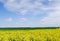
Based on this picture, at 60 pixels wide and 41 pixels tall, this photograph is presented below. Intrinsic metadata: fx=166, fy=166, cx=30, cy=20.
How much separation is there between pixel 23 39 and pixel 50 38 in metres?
1.59

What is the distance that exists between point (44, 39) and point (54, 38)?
25.9 inches

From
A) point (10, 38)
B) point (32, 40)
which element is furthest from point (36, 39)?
point (10, 38)

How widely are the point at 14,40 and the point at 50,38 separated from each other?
2123 millimetres

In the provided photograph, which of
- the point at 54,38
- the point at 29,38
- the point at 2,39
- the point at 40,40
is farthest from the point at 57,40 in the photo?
the point at 2,39

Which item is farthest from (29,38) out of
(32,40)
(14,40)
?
(14,40)

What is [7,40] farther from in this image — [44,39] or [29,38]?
[44,39]

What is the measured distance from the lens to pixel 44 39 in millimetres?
9586

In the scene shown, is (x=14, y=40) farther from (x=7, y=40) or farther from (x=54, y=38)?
(x=54, y=38)

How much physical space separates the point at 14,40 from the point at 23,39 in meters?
0.53

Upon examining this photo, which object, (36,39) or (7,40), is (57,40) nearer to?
(36,39)

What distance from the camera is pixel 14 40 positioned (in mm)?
9742

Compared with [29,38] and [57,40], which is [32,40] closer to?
[29,38]

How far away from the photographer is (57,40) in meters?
9.62

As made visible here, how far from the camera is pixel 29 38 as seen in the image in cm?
996
